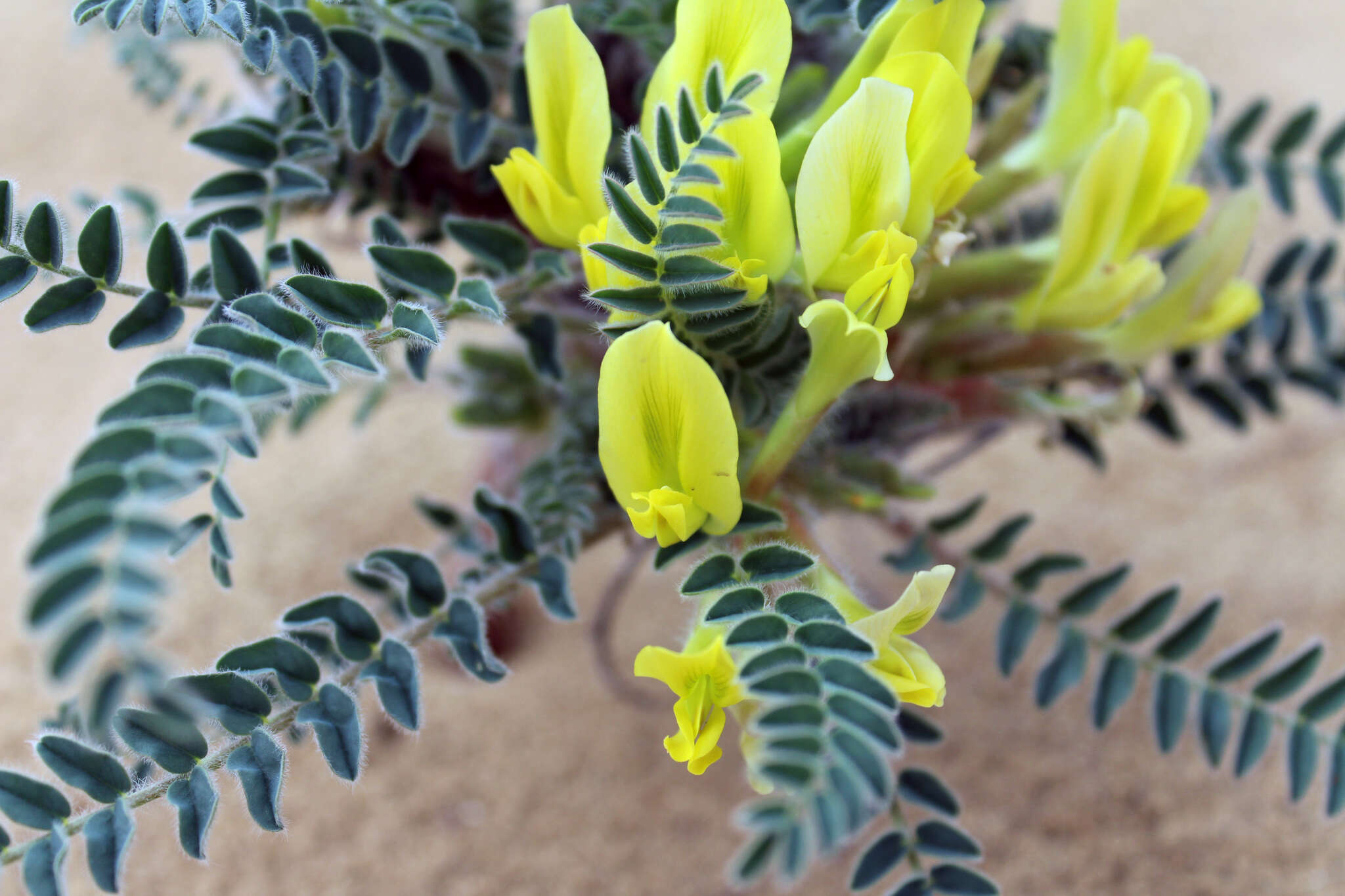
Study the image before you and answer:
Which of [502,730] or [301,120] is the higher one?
[301,120]

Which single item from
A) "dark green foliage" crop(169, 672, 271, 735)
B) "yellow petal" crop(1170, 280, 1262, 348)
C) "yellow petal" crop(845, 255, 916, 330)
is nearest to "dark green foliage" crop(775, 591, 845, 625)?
"yellow petal" crop(845, 255, 916, 330)

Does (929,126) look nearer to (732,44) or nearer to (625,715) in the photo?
(732,44)

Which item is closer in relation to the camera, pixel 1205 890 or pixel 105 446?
pixel 105 446

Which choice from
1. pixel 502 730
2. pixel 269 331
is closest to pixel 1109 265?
pixel 269 331

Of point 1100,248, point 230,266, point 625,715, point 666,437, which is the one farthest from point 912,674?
point 625,715

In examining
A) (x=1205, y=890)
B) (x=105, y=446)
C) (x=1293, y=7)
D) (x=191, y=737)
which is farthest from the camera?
(x=1293, y=7)

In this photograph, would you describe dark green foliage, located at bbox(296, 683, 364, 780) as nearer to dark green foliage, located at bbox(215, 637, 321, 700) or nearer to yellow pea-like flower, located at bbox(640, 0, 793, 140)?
dark green foliage, located at bbox(215, 637, 321, 700)

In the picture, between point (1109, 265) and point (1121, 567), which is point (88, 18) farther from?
point (1121, 567)
